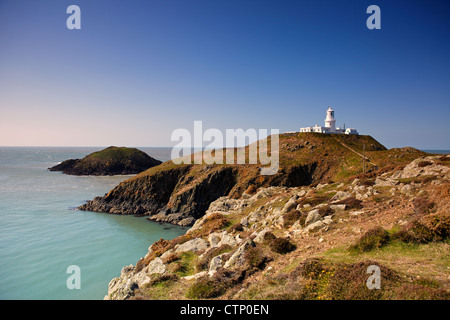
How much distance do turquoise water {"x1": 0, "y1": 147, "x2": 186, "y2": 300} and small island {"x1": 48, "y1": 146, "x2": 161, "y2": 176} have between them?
2083 inches

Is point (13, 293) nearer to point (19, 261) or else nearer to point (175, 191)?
point (19, 261)

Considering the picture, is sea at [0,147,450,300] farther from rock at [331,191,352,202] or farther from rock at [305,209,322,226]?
rock at [331,191,352,202]

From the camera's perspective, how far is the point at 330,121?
306ft

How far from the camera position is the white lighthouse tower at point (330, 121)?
92.7 m

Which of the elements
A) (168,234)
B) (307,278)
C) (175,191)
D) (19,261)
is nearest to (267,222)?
(307,278)

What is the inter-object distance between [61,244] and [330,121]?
9635 cm

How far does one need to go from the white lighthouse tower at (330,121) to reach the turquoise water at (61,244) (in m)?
75.6

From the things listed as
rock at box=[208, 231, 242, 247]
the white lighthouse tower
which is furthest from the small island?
rock at box=[208, 231, 242, 247]

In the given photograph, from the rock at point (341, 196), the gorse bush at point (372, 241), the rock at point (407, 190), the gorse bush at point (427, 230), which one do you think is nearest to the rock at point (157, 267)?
the gorse bush at point (372, 241)

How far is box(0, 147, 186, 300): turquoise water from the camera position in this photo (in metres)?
25.5

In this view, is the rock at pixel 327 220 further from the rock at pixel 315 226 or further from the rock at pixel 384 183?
the rock at pixel 384 183
